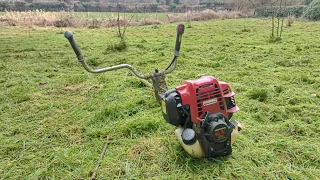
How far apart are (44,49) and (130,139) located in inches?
256

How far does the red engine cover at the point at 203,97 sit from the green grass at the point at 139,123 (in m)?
0.50

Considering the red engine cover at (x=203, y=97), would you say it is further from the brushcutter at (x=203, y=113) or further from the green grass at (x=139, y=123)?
the green grass at (x=139, y=123)

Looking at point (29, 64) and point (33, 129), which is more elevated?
point (29, 64)

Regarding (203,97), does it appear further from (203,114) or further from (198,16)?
(198,16)

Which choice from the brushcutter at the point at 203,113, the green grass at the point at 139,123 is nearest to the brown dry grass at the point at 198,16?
the green grass at the point at 139,123

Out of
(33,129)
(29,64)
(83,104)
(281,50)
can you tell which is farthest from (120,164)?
(281,50)

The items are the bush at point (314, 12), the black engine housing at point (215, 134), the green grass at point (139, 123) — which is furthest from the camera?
the bush at point (314, 12)

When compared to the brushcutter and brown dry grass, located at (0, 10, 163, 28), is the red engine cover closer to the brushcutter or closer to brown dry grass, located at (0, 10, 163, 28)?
the brushcutter

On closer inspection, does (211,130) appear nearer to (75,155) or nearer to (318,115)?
(75,155)

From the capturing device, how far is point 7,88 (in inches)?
174

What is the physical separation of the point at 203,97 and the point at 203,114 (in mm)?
138

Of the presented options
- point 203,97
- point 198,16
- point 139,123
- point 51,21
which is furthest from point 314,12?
point 203,97

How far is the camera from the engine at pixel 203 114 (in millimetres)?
1935

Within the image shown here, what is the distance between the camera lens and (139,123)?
2875 mm
